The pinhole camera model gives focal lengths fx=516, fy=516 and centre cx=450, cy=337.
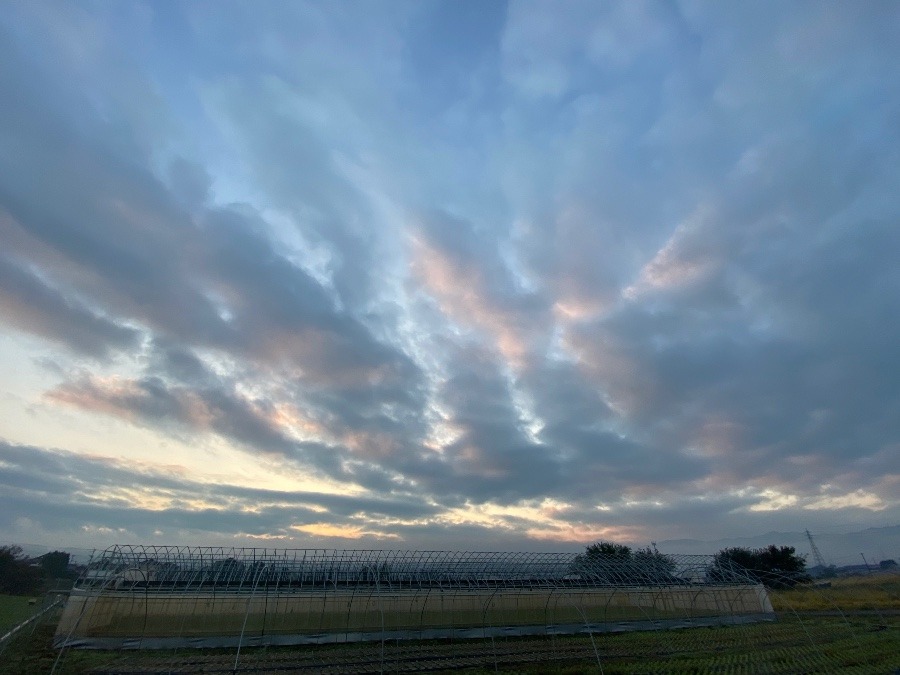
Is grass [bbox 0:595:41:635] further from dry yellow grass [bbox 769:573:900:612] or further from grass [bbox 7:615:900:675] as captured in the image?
dry yellow grass [bbox 769:573:900:612]

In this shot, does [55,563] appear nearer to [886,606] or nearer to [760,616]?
[760,616]

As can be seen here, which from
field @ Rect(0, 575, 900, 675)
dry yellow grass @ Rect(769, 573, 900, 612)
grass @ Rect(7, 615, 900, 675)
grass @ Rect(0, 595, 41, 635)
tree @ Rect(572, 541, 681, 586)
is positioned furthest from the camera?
dry yellow grass @ Rect(769, 573, 900, 612)

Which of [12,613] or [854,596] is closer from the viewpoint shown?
[12,613]

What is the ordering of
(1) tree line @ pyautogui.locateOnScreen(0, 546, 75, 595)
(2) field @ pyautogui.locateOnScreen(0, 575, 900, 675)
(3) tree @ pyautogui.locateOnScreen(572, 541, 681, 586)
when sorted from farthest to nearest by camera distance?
(1) tree line @ pyautogui.locateOnScreen(0, 546, 75, 595) → (3) tree @ pyautogui.locateOnScreen(572, 541, 681, 586) → (2) field @ pyautogui.locateOnScreen(0, 575, 900, 675)

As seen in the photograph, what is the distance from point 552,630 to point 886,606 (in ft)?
128

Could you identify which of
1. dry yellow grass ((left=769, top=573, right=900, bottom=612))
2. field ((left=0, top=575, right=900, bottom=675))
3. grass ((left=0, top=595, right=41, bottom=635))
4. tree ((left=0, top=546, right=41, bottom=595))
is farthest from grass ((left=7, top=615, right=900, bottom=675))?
tree ((left=0, top=546, right=41, bottom=595))

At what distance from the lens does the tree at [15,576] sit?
2825 inches

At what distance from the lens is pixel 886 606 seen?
52250 mm

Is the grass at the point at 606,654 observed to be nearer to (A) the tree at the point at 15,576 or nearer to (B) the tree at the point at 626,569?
(B) the tree at the point at 626,569

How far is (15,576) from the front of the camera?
7300cm

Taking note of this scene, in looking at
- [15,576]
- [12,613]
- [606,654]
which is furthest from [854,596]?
[15,576]

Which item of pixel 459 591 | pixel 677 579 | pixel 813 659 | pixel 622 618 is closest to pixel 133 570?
pixel 459 591

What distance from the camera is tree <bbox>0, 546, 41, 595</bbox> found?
235ft

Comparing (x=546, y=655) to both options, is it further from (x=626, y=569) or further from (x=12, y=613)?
(x=12, y=613)
